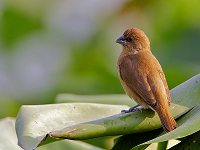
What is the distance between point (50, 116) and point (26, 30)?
96.5 inches

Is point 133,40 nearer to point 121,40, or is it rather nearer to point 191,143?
point 121,40

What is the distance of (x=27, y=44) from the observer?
195 inches

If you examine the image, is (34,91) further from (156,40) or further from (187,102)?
(187,102)

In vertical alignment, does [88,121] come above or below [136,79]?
below

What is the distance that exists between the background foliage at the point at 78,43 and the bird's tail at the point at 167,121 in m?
1.60

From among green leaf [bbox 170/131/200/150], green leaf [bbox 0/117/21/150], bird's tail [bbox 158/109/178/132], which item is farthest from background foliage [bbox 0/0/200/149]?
green leaf [bbox 170/131/200/150]

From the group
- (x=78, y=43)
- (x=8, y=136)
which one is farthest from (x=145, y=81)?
(x=78, y=43)

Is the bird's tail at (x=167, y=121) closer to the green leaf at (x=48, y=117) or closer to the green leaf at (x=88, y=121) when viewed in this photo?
the green leaf at (x=88, y=121)

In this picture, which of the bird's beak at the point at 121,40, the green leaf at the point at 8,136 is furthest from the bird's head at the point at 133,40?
the green leaf at the point at 8,136

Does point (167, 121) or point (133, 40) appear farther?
point (133, 40)

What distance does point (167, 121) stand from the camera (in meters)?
2.31

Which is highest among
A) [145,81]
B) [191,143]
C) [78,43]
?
[78,43]

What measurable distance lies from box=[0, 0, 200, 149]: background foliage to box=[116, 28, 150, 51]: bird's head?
61 cm

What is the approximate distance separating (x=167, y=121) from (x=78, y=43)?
2804 mm
